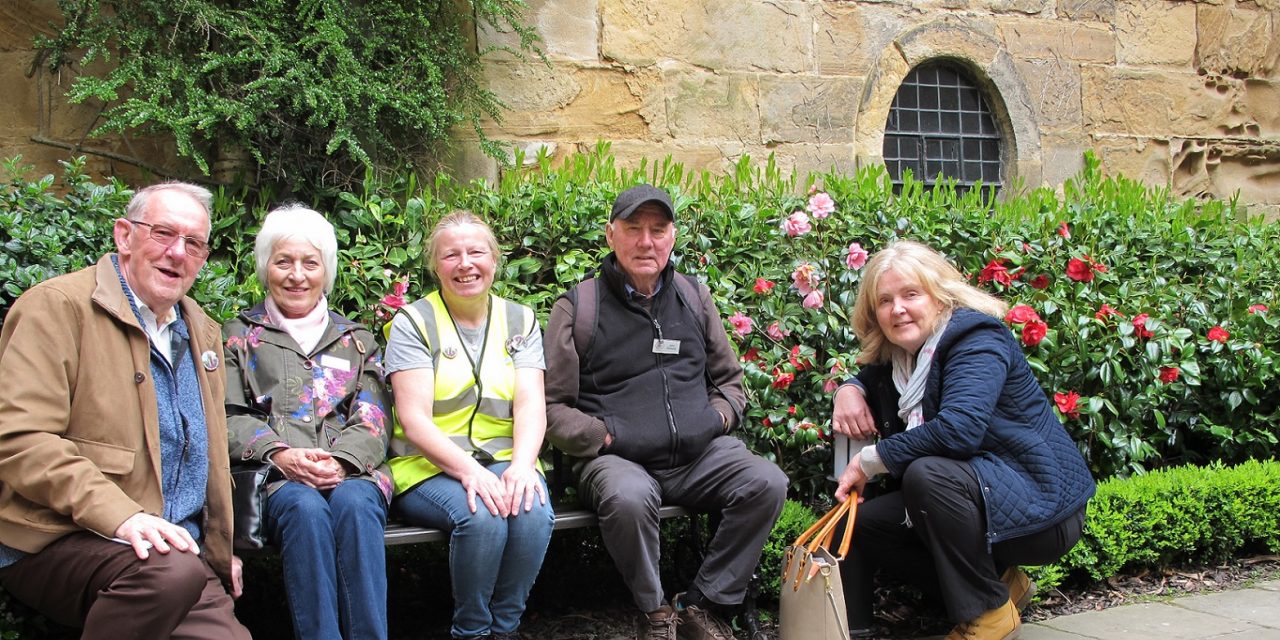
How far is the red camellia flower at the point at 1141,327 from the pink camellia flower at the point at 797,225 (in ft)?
5.30

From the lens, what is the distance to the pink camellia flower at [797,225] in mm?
5090

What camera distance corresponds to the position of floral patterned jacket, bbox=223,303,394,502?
349 centimetres

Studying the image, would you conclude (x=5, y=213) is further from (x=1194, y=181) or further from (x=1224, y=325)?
(x=1194, y=181)

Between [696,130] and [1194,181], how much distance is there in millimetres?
4249

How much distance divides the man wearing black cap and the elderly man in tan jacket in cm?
118

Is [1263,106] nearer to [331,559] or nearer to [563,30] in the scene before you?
[563,30]

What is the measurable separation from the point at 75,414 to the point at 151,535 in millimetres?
394

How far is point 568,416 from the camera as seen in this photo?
12.6ft

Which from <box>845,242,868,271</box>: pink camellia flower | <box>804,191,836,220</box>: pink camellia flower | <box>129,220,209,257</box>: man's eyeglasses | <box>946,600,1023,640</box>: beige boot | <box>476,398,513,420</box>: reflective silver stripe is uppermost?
<box>804,191,836,220</box>: pink camellia flower

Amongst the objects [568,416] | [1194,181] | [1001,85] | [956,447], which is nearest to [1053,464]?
[956,447]

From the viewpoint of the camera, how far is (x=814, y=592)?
3.44m

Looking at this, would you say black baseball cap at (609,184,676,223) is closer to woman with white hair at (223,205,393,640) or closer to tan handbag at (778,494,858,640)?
woman with white hair at (223,205,393,640)

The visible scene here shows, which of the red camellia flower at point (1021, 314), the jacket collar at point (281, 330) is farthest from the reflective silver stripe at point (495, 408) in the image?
the red camellia flower at point (1021, 314)

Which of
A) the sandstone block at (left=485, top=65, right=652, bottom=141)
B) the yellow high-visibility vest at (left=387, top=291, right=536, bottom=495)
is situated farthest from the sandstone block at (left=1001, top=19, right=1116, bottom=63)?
the yellow high-visibility vest at (left=387, top=291, right=536, bottom=495)
